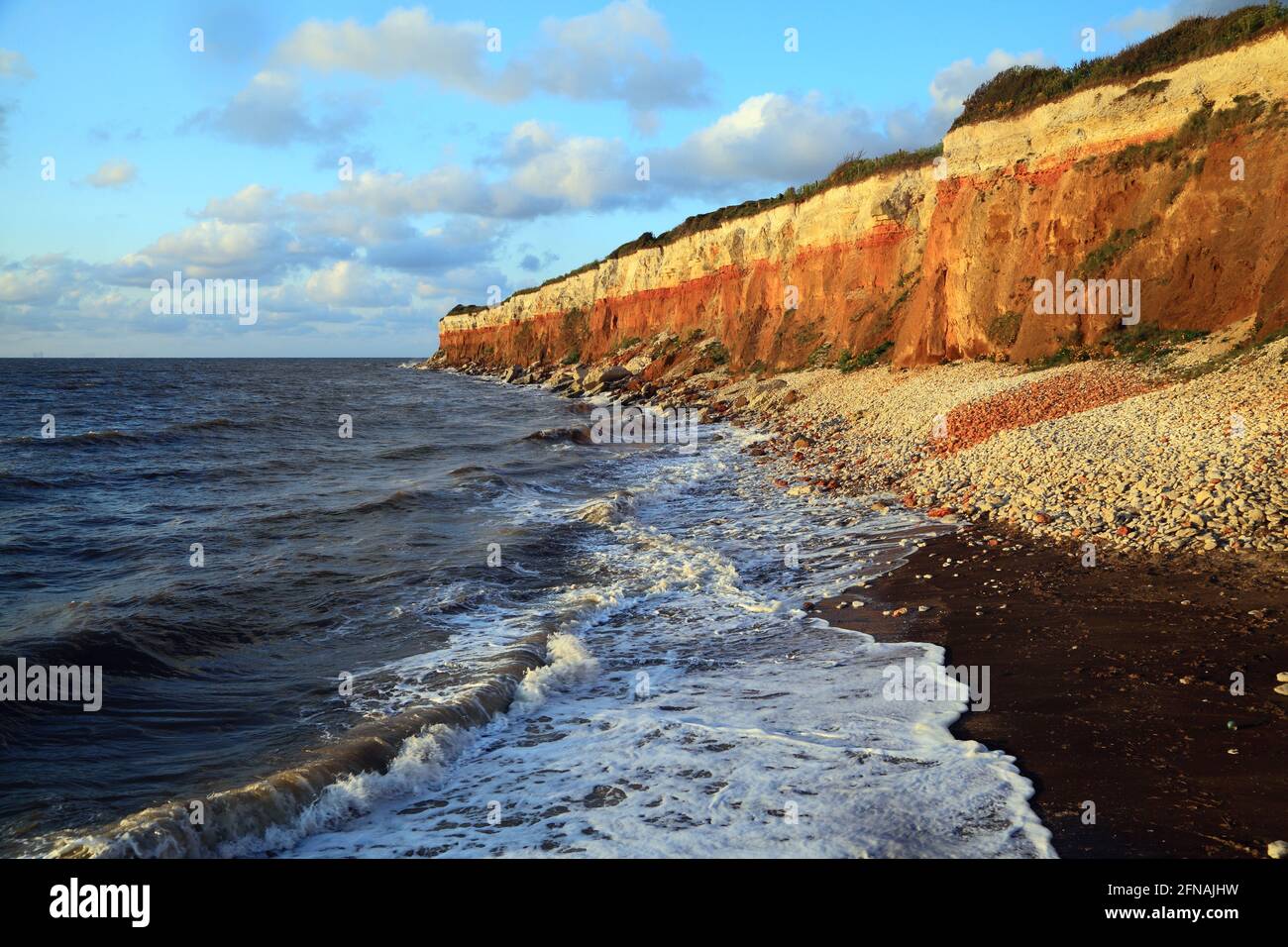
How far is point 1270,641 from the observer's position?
22.0ft

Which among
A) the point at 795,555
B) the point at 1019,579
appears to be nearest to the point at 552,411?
the point at 795,555

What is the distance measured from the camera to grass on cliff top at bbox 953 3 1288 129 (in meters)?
18.7

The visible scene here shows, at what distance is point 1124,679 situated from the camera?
6535 millimetres

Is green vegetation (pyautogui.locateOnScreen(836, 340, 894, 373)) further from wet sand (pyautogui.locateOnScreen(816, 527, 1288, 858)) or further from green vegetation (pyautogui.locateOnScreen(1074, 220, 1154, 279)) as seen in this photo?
wet sand (pyautogui.locateOnScreen(816, 527, 1288, 858))
